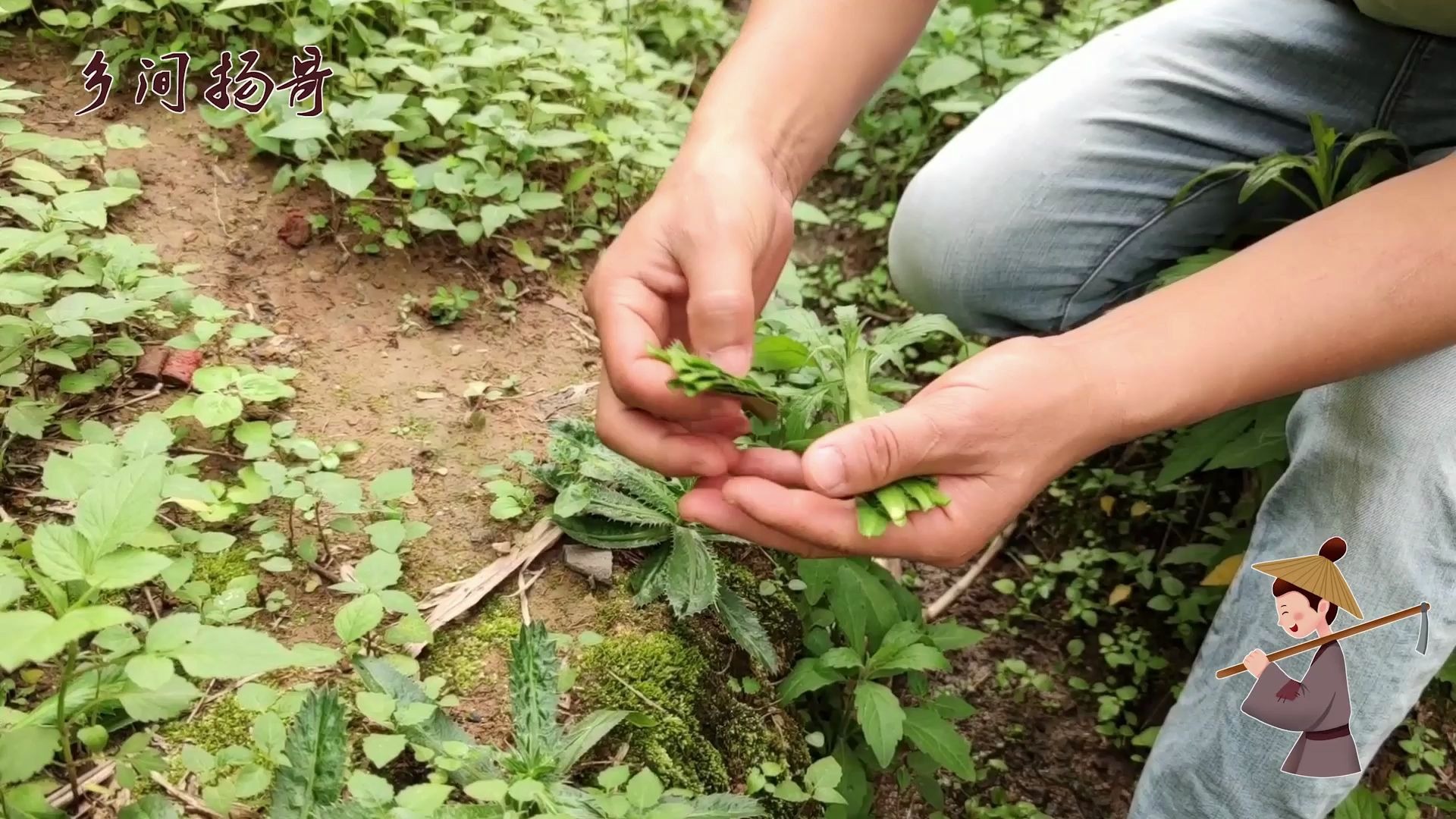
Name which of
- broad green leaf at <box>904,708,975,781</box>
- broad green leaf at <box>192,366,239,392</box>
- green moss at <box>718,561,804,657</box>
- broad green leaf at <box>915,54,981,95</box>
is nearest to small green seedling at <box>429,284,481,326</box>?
broad green leaf at <box>192,366,239,392</box>

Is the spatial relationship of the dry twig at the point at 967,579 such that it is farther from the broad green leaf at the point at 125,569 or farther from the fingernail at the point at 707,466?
the broad green leaf at the point at 125,569

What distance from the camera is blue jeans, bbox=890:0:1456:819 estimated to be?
147cm

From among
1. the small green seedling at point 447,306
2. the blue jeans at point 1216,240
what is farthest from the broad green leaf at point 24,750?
the blue jeans at point 1216,240

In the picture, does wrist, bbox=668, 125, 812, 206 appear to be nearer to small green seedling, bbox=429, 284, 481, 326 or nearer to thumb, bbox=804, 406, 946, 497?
thumb, bbox=804, 406, 946, 497

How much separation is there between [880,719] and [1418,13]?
1.59 metres

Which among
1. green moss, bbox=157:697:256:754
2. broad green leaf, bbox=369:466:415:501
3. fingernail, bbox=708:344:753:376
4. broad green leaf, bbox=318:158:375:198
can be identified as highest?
fingernail, bbox=708:344:753:376

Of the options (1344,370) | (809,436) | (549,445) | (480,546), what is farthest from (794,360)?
(1344,370)

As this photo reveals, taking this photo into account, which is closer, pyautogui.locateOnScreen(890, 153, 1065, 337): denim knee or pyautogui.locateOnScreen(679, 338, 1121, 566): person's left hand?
pyautogui.locateOnScreen(679, 338, 1121, 566): person's left hand

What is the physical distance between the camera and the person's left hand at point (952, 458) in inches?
47.8

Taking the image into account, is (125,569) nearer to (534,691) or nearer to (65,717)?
(65,717)

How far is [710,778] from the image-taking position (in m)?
1.57

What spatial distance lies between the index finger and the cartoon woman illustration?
38.1 inches

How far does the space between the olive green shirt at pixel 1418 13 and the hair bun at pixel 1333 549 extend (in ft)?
3.17

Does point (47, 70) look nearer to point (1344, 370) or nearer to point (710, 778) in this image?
point (710, 778)
